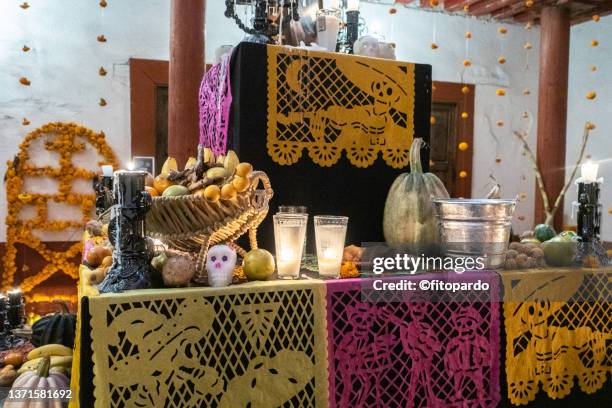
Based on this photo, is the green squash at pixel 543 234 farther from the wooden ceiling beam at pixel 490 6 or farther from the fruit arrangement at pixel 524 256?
the wooden ceiling beam at pixel 490 6

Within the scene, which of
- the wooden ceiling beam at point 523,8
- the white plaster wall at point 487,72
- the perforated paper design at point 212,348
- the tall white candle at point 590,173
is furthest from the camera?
the white plaster wall at point 487,72

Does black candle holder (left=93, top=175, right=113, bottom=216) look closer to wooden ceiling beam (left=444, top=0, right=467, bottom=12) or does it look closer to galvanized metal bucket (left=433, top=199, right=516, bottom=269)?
galvanized metal bucket (left=433, top=199, right=516, bottom=269)

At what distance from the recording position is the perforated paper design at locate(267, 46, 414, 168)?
1.74m

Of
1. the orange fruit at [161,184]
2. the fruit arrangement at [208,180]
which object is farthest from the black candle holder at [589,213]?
the orange fruit at [161,184]

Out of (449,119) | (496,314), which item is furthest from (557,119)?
(496,314)

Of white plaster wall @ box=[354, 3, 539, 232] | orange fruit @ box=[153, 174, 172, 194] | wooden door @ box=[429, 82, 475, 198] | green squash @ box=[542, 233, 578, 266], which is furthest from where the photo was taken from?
wooden door @ box=[429, 82, 475, 198]

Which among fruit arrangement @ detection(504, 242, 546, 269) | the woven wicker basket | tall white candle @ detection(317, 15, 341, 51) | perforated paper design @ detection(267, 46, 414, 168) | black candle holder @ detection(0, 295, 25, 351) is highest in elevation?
tall white candle @ detection(317, 15, 341, 51)

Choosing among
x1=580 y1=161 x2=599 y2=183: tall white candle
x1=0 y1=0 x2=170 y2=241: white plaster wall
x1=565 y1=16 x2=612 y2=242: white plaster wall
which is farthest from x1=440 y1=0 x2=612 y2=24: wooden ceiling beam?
x1=580 y1=161 x2=599 y2=183: tall white candle

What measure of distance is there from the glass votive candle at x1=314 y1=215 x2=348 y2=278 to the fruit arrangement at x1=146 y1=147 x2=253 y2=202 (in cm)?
23

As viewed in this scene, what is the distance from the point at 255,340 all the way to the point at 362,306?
0.30 meters

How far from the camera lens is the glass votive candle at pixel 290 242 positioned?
1.42 m

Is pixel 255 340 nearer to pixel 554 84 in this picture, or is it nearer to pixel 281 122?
pixel 281 122

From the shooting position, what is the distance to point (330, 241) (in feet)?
4.75

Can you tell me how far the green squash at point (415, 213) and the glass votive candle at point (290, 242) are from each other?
1.09 feet
